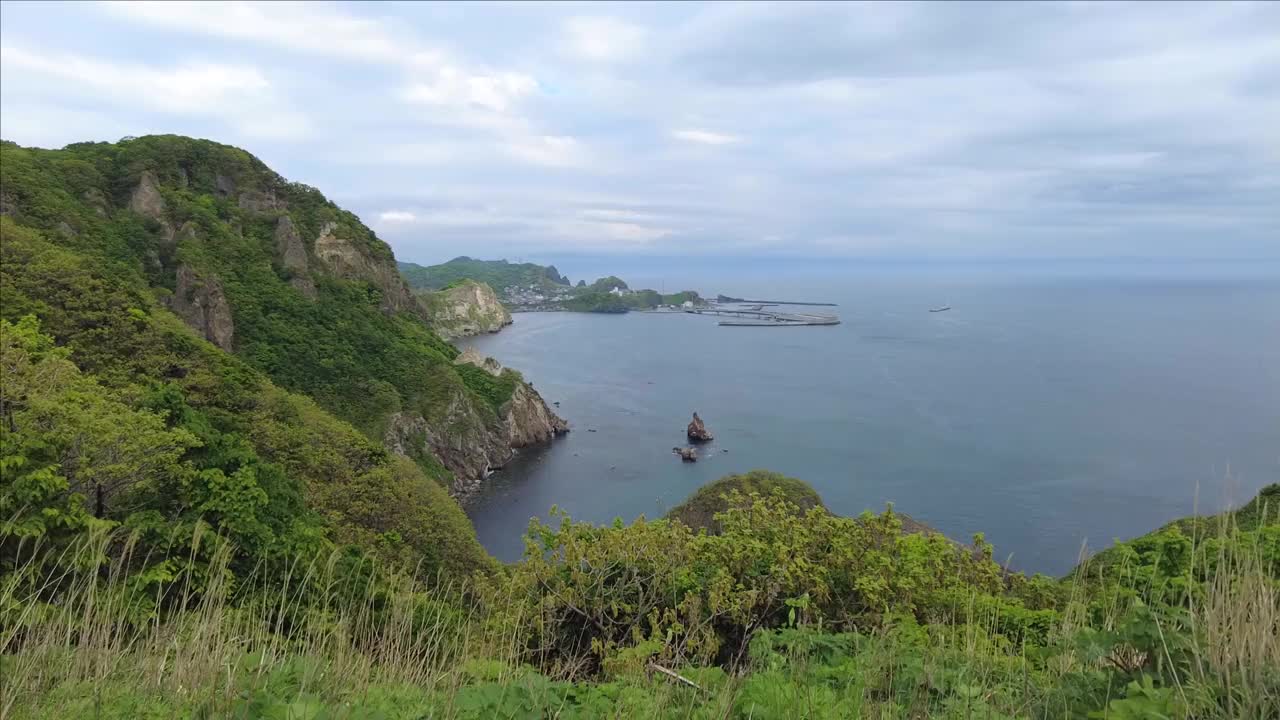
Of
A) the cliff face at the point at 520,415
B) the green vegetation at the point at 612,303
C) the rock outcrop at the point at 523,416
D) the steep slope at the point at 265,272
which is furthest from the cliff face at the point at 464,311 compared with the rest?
the steep slope at the point at 265,272

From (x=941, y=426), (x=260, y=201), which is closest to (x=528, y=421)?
(x=260, y=201)

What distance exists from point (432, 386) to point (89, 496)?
4281cm

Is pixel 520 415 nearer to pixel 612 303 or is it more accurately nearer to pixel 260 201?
pixel 260 201

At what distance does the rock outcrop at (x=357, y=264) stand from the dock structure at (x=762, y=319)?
319ft

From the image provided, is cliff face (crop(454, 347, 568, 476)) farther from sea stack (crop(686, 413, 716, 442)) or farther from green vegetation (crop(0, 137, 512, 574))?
sea stack (crop(686, 413, 716, 442))

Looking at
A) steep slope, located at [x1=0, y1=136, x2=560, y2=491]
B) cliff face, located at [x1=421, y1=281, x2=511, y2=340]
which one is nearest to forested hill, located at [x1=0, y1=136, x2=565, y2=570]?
steep slope, located at [x1=0, y1=136, x2=560, y2=491]

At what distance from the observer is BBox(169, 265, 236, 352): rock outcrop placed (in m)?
42.7

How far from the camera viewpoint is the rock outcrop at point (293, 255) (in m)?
52.0

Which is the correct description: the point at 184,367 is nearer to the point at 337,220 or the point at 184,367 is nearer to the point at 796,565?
the point at 796,565

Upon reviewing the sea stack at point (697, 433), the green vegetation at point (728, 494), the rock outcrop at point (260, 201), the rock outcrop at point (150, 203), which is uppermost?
the rock outcrop at point (260, 201)

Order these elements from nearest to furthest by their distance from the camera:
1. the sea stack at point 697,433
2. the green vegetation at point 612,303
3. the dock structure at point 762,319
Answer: the sea stack at point 697,433, the dock structure at point 762,319, the green vegetation at point 612,303

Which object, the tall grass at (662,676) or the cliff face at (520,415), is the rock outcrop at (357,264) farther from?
the tall grass at (662,676)

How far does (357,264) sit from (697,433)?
120 feet

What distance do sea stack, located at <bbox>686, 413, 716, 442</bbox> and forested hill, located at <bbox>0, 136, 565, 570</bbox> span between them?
1645cm
